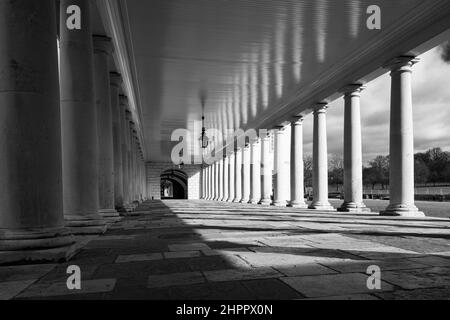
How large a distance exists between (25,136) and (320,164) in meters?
34.9

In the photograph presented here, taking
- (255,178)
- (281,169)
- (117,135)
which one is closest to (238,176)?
(255,178)

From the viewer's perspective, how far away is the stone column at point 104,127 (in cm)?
2386

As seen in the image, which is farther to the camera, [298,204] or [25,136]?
[298,204]

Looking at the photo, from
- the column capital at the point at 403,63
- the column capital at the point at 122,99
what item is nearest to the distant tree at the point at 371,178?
the column capital at the point at 403,63

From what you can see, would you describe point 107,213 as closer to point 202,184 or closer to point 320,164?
point 320,164

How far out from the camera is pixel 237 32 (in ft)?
93.4

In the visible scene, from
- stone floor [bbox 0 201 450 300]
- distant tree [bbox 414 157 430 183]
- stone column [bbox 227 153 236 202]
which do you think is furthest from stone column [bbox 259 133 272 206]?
distant tree [bbox 414 157 430 183]

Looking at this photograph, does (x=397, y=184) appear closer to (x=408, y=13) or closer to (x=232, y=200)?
(x=408, y=13)

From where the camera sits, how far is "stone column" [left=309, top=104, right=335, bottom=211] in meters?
42.2

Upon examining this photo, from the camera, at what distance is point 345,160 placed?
121 feet

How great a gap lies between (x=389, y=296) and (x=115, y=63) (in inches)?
1067

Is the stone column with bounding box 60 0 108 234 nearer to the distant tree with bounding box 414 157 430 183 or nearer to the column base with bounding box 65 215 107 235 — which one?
the column base with bounding box 65 215 107 235

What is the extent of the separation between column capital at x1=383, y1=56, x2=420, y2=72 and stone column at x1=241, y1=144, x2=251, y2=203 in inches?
1716

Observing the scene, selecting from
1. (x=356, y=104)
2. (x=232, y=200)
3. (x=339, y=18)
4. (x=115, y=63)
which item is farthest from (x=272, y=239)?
(x=232, y=200)
